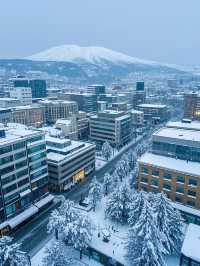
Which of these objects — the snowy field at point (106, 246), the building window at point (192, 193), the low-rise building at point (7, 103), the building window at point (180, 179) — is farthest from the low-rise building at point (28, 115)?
the building window at point (192, 193)

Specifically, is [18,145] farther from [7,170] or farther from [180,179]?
[180,179]

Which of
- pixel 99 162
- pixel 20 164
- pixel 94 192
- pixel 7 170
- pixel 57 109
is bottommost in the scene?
pixel 99 162

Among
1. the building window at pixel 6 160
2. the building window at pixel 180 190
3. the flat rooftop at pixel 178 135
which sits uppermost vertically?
the flat rooftop at pixel 178 135

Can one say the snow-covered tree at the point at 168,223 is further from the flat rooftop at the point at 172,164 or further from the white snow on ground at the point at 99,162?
the white snow on ground at the point at 99,162

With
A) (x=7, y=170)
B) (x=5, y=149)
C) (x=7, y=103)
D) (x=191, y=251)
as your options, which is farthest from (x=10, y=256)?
(x=7, y=103)

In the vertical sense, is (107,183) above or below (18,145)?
below

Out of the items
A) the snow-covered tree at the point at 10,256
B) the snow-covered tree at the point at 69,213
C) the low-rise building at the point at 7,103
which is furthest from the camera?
the low-rise building at the point at 7,103
